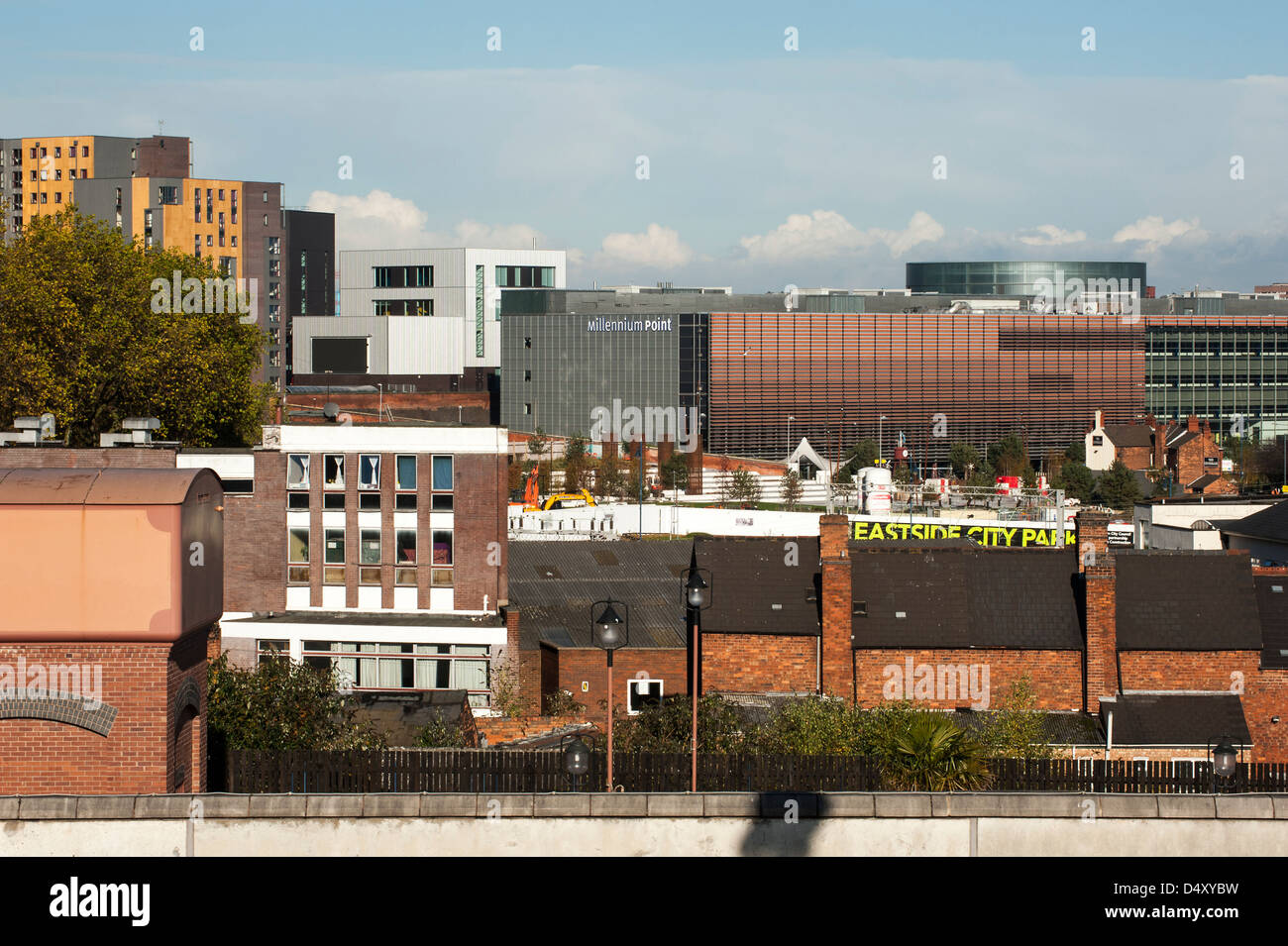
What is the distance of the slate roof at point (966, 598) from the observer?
140ft

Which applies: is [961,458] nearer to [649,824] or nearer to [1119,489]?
[1119,489]

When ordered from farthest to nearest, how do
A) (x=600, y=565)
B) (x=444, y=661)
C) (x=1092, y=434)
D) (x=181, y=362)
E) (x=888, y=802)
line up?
1. (x=1092, y=434)
2. (x=181, y=362)
3. (x=600, y=565)
4. (x=444, y=661)
5. (x=888, y=802)

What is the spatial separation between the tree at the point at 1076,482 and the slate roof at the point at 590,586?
322ft

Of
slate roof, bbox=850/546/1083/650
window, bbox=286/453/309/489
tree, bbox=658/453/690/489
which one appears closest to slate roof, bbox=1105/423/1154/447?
tree, bbox=658/453/690/489

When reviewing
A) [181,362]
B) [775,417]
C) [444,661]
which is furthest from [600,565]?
[775,417]

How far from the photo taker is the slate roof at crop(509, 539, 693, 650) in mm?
49319

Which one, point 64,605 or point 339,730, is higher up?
point 64,605

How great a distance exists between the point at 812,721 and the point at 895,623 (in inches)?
462

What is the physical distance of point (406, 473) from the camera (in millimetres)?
48625

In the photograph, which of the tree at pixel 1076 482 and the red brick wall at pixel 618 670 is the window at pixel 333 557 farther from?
the tree at pixel 1076 482

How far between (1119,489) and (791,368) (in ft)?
182

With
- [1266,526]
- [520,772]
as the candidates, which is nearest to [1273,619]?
[1266,526]

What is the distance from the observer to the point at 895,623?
141 feet
